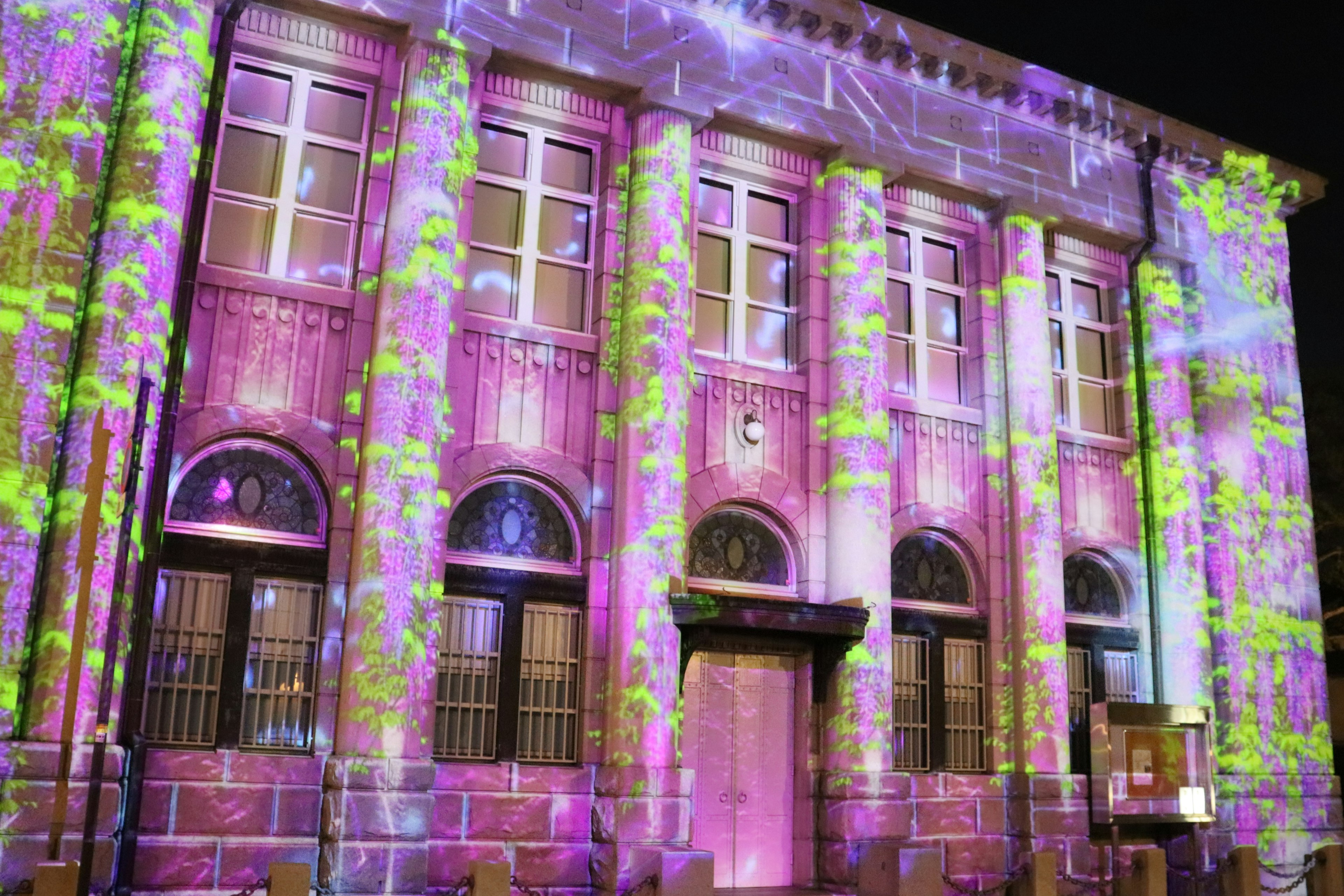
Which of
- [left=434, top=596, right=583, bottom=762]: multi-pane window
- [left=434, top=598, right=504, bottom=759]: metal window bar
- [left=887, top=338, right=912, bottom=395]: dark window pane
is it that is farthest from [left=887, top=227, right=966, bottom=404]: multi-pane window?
[left=434, top=598, right=504, bottom=759]: metal window bar

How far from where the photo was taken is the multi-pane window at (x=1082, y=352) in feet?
65.8

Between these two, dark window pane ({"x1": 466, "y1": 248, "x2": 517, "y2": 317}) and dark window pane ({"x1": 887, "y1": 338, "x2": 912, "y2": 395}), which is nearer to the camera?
dark window pane ({"x1": 466, "y1": 248, "x2": 517, "y2": 317})

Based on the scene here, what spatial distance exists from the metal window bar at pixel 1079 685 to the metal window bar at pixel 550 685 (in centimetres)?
826

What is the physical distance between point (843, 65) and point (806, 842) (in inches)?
447

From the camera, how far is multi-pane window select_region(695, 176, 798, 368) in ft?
56.7

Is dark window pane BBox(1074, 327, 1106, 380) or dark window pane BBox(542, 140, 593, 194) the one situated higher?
dark window pane BBox(542, 140, 593, 194)

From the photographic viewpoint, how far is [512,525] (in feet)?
50.2

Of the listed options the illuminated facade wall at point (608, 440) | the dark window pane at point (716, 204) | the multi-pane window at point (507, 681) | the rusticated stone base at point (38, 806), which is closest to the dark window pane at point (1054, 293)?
the illuminated facade wall at point (608, 440)

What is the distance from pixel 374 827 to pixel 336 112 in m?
8.80

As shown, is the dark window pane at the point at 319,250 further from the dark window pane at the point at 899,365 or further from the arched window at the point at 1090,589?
the arched window at the point at 1090,589

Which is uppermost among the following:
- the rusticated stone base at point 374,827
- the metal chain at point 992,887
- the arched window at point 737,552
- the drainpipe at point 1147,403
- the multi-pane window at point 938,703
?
the drainpipe at point 1147,403

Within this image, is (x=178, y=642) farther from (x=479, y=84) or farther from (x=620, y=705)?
(x=479, y=84)

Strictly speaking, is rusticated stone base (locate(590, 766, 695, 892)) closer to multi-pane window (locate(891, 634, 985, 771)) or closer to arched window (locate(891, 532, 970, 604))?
multi-pane window (locate(891, 634, 985, 771))

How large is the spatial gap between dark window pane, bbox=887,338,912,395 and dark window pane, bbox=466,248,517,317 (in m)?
5.98
